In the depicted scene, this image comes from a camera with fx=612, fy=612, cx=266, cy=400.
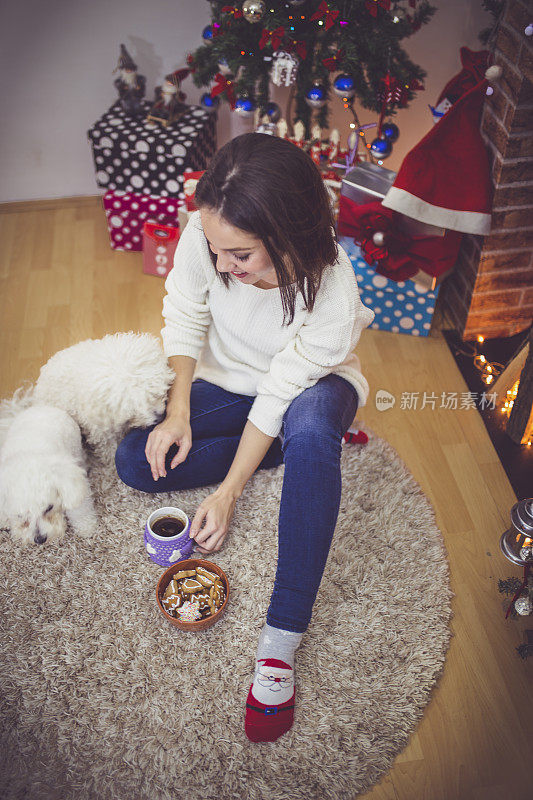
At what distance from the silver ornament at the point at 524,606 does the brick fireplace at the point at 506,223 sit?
0.97 meters

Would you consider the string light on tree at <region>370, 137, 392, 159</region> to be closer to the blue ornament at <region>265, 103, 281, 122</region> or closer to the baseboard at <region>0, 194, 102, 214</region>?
the blue ornament at <region>265, 103, 281, 122</region>

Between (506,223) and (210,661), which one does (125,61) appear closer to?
(506,223)

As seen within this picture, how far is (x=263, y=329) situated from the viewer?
4.37ft

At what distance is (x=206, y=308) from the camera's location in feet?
4.65

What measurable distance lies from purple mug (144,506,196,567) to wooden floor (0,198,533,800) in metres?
0.62

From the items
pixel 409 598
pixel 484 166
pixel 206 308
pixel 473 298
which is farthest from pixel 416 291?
pixel 409 598

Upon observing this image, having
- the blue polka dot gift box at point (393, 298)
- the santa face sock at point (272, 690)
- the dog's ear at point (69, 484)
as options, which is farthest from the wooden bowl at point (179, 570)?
the blue polka dot gift box at point (393, 298)

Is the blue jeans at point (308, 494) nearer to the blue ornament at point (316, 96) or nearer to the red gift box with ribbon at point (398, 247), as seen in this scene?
the red gift box with ribbon at point (398, 247)

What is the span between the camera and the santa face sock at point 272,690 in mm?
1185

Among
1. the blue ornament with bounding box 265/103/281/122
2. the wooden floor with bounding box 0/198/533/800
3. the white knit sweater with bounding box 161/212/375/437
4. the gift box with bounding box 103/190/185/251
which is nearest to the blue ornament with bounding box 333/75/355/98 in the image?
the blue ornament with bounding box 265/103/281/122

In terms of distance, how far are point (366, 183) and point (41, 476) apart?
52.5 inches

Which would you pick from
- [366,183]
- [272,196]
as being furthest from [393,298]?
[272,196]

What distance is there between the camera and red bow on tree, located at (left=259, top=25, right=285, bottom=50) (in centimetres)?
175

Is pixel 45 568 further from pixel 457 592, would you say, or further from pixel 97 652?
pixel 457 592
